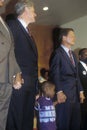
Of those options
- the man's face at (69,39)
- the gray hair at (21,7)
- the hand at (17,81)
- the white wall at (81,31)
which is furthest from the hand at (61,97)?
the white wall at (81,31)

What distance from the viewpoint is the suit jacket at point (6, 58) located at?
2.34m

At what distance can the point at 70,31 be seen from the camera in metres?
3.37

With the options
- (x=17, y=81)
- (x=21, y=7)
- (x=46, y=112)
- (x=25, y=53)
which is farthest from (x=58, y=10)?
(x=17, y=81)

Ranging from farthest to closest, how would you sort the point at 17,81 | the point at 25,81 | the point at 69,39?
the point at 69,39 → the point at 25,81 → the point at 17,81

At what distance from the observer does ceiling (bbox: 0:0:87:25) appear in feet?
18.1

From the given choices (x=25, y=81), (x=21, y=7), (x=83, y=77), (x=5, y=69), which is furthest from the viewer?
(x=83, y=77)

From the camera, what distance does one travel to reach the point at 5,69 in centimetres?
237

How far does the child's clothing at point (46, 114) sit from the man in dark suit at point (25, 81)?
0.64m

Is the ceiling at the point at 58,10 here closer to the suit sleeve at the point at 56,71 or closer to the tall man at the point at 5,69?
the suit sleeve at the point at 56,71

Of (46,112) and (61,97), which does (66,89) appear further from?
(46,112)

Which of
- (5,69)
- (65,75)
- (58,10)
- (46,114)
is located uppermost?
(58,10)

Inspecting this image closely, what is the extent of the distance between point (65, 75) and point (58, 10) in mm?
3037

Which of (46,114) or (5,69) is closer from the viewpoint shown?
(5,69)

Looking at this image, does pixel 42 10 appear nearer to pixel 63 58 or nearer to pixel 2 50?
pixel 63 58
